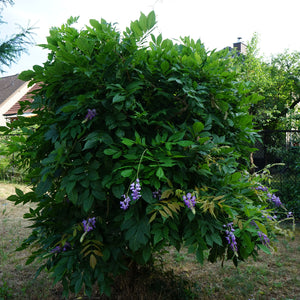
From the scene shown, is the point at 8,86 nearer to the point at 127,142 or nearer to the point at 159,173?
the point at 127,142

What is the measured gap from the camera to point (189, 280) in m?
3.38

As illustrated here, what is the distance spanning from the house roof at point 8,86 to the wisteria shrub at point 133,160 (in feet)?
78.2

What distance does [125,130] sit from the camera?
81.4 inches

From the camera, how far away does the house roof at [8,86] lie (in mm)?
23978

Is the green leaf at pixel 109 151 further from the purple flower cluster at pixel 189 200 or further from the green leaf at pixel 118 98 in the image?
the purple flower cluster at pixel 189 200

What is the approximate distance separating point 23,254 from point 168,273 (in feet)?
7.80

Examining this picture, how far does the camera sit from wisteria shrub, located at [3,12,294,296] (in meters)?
1.88

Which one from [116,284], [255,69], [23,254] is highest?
[255,69]

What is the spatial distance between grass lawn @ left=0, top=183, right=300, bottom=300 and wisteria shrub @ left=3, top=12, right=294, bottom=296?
954mm

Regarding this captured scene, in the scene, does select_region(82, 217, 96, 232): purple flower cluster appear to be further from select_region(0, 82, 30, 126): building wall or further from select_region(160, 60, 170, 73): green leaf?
select_region(0, 82, 30, 126): building wall

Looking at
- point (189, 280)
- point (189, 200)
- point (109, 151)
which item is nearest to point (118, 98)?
point (109, 151)

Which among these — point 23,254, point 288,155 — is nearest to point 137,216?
point 23,254

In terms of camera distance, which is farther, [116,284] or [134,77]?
[116,284]

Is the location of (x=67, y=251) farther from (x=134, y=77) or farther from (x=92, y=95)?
(x=134, y=77)
